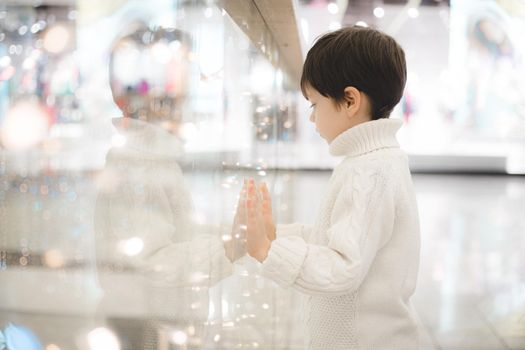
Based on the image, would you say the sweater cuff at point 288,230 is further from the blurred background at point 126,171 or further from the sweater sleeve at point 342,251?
the sweater sleeve at point 342,251

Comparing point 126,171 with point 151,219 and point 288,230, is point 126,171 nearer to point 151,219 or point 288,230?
point 151,219

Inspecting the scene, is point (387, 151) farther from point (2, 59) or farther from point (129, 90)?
point (2, 59)

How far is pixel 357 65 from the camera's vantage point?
858 mm

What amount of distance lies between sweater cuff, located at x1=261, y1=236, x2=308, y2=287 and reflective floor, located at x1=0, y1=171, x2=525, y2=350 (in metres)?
0.12

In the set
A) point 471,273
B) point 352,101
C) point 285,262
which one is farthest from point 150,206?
point 471,273

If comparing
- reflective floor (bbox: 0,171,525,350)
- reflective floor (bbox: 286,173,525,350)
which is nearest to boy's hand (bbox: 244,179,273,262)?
reflective floor (bbox: 0,171,525,350)

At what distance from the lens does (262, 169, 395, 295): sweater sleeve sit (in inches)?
30.1

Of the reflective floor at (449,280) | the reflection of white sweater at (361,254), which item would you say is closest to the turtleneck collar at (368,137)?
the reflection of white sweater at (361,254)

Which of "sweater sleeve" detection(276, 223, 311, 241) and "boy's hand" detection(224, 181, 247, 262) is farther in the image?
"sweater sleeve" detection(276, 223, 311, 241)

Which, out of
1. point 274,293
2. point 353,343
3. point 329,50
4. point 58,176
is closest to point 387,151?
point 329,50

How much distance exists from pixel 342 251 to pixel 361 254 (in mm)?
33

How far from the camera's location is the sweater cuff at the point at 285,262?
77 centimetres

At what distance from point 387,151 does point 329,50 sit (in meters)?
→ 0.18

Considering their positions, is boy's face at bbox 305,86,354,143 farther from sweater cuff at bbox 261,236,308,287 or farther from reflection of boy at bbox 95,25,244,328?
reflection of boy at bbox 95,25,244,328
